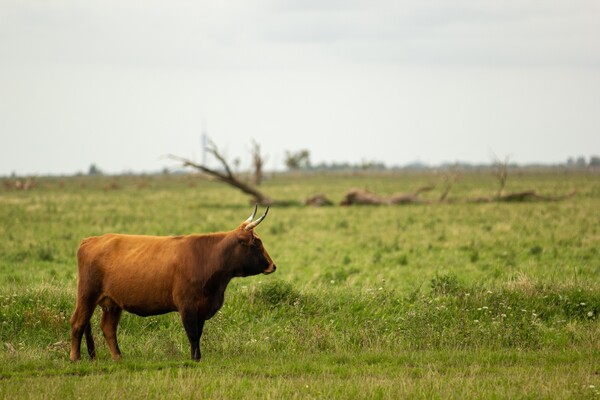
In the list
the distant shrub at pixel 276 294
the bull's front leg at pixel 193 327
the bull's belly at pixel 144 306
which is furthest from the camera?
the distant shrub at pixel 276 294

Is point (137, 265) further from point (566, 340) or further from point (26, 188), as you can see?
point (26, 188)

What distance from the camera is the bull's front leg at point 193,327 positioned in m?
8.42

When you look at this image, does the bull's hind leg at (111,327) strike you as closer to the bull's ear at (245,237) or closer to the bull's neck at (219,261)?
→ the bull's neck at (219,261)

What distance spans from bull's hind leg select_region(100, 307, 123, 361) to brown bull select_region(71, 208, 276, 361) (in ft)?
0.08

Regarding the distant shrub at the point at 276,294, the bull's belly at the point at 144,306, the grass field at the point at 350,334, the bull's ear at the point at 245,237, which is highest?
the bull's ear at the point at 245,237

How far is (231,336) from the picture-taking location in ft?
32.7

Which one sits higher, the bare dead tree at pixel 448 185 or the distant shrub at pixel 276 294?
the bare dead tree at pixel 448 185

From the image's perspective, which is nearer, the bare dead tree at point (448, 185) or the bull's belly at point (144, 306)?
the bull's belly at point (144, 306)

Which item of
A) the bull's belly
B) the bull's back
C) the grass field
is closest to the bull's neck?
the bull's back

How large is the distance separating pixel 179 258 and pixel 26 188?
197 ft

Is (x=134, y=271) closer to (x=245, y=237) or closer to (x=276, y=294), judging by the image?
(x=245, y=237)

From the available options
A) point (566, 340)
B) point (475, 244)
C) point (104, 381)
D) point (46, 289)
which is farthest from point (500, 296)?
point (475, 244)

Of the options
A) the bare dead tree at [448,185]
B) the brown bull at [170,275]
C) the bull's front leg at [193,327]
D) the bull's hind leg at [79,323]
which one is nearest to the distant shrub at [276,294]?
the brown bull at [170,275]

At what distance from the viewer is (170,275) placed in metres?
8.60
